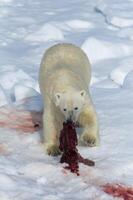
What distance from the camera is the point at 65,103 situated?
3055 millimetres

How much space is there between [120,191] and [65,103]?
564 millimetres

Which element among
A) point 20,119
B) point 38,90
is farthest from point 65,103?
point 38,90

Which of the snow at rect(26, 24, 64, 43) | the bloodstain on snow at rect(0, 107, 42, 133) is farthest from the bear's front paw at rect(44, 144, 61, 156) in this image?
the snow at rect(26, 24, 64, 43)

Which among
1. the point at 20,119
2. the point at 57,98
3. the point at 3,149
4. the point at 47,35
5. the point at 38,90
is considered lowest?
the point at 47,35

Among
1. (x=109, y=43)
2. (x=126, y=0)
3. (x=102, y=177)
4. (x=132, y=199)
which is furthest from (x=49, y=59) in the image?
(x=126, y=0)

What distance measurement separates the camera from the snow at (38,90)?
2840 millimetres

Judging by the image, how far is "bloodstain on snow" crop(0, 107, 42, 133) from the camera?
3.78m

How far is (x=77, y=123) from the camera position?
346cm

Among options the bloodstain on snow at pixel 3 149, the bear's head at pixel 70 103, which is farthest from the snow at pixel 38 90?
the bear's head at pixel 70 103

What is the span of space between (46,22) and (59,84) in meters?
3.74

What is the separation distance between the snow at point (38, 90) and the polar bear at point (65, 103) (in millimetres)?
85

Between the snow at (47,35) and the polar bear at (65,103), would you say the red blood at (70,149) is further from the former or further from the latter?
the snow at (47,35)

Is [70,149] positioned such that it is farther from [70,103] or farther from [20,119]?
[20,119]

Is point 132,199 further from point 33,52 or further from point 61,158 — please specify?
point 33,52
